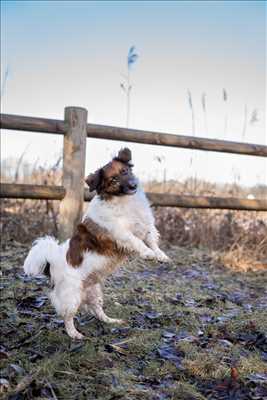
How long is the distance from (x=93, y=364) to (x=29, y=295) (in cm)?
155

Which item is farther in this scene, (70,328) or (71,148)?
(71,148)

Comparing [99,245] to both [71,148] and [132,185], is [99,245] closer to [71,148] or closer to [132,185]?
[132,185]

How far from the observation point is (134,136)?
5.84 meters

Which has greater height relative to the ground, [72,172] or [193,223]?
[72,172]

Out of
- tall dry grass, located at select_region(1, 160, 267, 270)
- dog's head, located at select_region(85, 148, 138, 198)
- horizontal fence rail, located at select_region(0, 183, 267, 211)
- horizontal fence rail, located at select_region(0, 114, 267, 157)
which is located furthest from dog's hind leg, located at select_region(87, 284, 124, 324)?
tall dry grass, located at select_region(1, 160, 267, 270)

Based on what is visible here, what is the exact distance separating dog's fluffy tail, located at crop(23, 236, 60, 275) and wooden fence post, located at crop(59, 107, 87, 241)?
78.2 inches

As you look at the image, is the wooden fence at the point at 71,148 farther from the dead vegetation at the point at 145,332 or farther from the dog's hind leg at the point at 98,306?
the dog's hind leg at the point at 98,306

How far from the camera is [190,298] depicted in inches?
189

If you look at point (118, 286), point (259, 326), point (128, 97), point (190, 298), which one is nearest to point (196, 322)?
point (259, 326)

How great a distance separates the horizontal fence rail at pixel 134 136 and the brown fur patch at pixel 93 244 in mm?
2164

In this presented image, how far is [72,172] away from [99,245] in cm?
215

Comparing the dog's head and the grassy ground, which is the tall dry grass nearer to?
the grassy ground

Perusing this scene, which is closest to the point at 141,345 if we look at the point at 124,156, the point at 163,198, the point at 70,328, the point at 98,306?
the point at 70,328

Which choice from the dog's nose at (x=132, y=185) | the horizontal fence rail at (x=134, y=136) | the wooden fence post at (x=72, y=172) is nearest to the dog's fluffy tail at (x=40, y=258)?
the dog's nose at (x=132, y=185)
